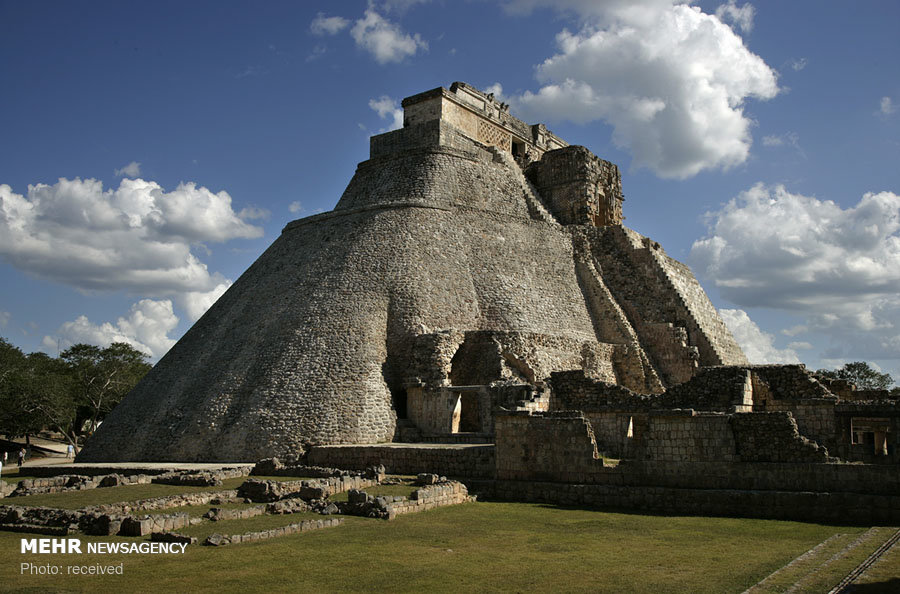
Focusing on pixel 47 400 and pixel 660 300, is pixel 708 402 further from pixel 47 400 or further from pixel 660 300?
pixel 47 400

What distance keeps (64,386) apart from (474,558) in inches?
1355

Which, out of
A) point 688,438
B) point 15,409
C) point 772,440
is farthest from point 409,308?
point 15,409

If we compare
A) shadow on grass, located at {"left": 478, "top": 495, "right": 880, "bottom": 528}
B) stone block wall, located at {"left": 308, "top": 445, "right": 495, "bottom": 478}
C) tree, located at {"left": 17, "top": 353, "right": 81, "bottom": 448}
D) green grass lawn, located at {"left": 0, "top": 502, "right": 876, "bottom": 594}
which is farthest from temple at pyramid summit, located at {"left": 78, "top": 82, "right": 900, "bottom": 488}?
tree, located at {"left": 17, "top": 353, "right": 81, "bottom": 448}

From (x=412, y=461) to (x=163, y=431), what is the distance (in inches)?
316

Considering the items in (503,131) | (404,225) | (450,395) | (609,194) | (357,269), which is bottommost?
(450,395)

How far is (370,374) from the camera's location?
21.8 m

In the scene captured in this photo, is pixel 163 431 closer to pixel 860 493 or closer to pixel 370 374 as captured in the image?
pixel 370 374

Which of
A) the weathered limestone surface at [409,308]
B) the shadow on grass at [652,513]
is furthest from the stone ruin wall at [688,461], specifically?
the weathered limestone surface at [409,308]

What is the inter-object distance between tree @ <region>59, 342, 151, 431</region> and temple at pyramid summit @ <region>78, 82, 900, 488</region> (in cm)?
1727

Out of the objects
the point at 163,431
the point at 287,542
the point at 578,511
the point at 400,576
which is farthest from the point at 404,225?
the point at 400,576

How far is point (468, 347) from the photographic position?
23.5 metres

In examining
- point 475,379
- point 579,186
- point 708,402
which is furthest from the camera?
point 579,186

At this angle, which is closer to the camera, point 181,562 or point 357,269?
point 181,562

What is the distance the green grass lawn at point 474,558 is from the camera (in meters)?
7.92
